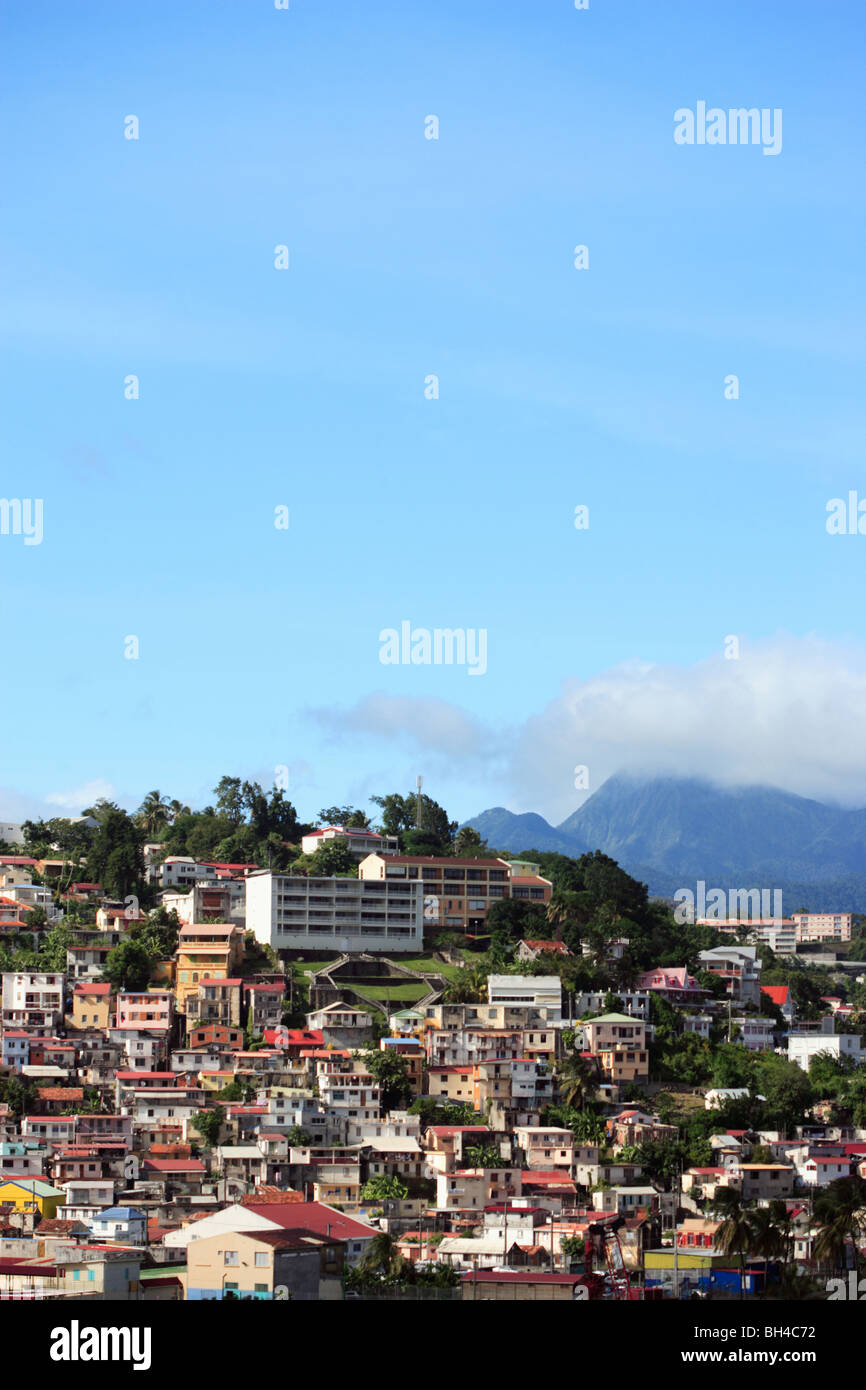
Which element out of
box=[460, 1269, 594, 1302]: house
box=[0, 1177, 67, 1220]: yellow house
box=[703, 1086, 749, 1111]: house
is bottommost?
box=[460, 1269, 594, 1302]: house

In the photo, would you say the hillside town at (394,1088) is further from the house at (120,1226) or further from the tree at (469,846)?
the tree at (469,846)

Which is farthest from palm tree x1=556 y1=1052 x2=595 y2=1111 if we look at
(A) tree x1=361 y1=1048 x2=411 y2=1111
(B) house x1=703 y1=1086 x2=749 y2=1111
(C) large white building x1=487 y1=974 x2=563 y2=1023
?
(A) tree x1=361 y1=1048 x2=411 y2=1111

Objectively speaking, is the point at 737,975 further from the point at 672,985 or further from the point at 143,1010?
the point at 143,1010

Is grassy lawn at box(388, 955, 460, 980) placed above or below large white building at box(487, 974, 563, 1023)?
above

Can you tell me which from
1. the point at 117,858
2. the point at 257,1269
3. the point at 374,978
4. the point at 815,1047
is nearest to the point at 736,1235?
the point at 257,1269

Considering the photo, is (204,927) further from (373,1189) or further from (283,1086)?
(373,1189)

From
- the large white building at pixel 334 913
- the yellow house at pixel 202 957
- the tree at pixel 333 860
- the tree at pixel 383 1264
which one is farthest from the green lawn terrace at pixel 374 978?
the tree at pixel 383 1264

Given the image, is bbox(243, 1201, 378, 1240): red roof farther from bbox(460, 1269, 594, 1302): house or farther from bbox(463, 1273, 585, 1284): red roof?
bbox(460, 1269, 594, 1302): house
